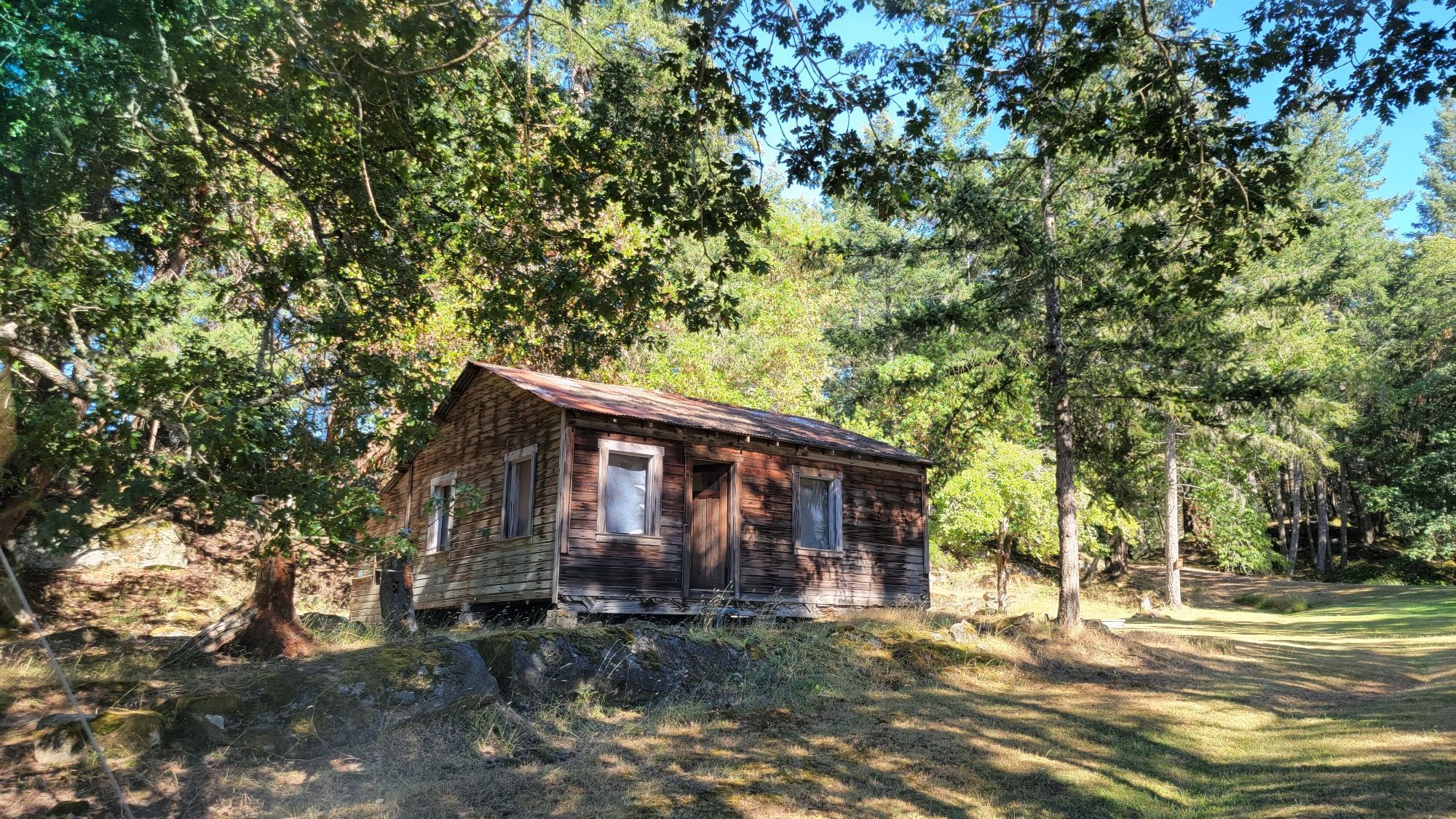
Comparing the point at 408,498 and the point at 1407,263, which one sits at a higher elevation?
the point at 1407,263

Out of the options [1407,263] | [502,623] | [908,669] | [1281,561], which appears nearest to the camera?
[908,669]

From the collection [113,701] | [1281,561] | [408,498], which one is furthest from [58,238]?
[1281,561]

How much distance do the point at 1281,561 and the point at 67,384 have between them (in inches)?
1751

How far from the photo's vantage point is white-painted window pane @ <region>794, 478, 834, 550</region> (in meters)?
17.5

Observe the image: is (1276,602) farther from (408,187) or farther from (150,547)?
(150,547)

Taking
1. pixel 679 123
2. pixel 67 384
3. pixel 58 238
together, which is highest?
pixel 679 123

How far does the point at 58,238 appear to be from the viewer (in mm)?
7180

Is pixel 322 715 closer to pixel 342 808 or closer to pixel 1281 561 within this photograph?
pixel 342 808

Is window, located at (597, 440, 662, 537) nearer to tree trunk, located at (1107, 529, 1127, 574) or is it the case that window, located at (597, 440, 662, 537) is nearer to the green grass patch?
the green grass patch

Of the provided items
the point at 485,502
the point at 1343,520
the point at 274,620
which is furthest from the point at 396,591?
the point at 1343,520

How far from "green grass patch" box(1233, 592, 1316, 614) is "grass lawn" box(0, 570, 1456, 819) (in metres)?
17.8

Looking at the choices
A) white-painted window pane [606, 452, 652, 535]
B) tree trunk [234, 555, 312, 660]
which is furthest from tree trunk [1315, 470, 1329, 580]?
tree trunk [234, 555, 312, 660]

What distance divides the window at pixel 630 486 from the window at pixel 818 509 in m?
3.34

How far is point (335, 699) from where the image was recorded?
26.7ft
